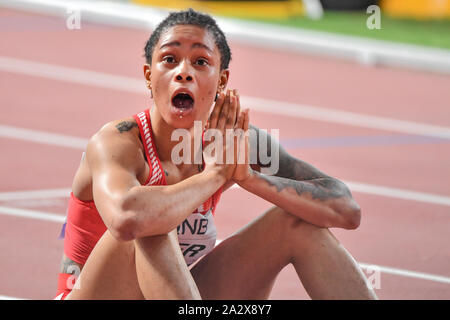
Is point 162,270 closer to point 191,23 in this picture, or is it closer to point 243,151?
point 243,151

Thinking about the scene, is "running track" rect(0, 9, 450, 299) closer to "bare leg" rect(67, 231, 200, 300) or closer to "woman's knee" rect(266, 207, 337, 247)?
"woman's knee" rect(266, 207, 337, 247)

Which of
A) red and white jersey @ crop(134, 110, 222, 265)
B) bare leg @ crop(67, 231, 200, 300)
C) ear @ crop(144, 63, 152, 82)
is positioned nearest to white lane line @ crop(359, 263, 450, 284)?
red and white jersey @ crop(134, 110, 222, 265)

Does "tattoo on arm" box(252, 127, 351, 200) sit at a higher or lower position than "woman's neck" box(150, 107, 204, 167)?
lower

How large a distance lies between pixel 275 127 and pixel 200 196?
4.98m

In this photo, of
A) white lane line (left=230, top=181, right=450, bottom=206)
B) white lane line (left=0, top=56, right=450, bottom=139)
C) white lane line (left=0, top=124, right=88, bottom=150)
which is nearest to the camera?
white lane line (left=230, top=181, right=450, bottom=206)

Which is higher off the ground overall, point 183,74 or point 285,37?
point 285,37

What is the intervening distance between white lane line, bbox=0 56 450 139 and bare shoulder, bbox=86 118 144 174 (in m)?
5.34

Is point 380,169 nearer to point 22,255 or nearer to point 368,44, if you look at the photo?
point 22,255

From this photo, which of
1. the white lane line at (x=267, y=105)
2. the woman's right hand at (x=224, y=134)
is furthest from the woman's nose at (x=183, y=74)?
the white lane line at (x=267, y=105)

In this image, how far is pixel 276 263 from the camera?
4137 mm

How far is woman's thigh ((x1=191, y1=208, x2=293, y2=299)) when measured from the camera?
13.5ft

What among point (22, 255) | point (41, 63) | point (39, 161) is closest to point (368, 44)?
point (41, 63)

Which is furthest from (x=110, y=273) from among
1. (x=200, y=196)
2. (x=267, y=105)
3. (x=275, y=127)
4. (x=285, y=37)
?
(x=285, y=37)
